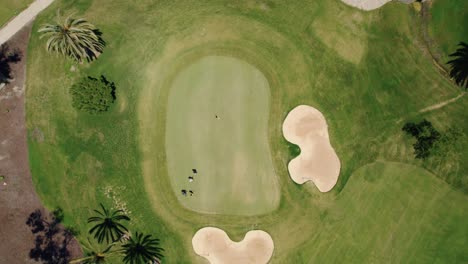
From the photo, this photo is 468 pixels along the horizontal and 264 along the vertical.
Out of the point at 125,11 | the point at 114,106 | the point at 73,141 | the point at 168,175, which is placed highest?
the point at 125,11

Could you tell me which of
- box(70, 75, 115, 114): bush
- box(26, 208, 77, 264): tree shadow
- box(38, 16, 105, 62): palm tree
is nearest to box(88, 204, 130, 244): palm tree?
box(26, 208, 77, 264): tree shadow

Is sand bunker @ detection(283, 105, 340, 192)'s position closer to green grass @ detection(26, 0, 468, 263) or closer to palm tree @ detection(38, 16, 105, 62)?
green grass @ detection(26, 0, 468, 263)

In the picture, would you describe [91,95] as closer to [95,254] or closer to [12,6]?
[12,6]

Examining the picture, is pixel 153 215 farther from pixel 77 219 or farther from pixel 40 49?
pixel 40 49

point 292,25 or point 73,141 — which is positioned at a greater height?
point 292,25

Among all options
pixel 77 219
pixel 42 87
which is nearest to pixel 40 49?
pixel 42 87
